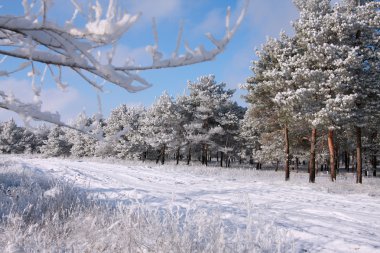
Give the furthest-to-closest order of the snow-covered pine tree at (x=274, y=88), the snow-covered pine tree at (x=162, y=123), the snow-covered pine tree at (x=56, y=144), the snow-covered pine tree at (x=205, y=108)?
the snow-covered pine tree at (x=56, y=144)
the snow-covered pine tree at (x=162, y=123)
the snow-covered pine tree at (x=205, y=108)
the snow-covered pine tree at (x=274, y=88)

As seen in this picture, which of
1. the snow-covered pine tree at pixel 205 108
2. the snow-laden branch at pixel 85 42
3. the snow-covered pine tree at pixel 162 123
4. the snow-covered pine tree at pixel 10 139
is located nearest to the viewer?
the snow-laden branch at pixel 85 42

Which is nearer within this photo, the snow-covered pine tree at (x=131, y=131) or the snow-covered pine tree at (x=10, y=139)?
the snow-covered pine tree at (x=131, y=131)

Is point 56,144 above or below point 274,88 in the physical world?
below

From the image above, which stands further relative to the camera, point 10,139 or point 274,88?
point 10,139

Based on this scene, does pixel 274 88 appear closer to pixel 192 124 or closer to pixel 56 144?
pixel 192 124

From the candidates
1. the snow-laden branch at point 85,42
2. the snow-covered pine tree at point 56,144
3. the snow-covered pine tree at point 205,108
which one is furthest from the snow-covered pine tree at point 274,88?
Answer: the snow-covered pine tree at point 56,144

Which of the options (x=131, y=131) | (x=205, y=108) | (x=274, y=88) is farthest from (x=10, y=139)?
(x=274, y=88)

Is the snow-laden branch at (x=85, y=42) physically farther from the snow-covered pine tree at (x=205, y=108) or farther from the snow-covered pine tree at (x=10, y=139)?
the snow-covered pine tree at (x=10, y=139)

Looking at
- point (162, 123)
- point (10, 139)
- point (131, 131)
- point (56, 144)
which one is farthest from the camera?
point (10, 139)

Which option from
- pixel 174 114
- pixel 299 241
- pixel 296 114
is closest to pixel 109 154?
pixel 174 114

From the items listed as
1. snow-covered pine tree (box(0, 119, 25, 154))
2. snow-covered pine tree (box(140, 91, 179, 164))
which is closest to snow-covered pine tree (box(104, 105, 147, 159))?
snow-covered pine tree (box(140, 91, 179, 164))

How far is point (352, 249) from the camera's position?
14.9 ft

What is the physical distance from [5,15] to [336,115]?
17462mm

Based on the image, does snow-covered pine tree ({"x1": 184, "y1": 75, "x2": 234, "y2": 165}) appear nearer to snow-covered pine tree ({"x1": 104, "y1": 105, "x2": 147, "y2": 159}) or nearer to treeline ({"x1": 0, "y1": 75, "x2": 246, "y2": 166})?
treeline ({"x1": 0, "y1": 75, "x2": 246, "y2": 166})
